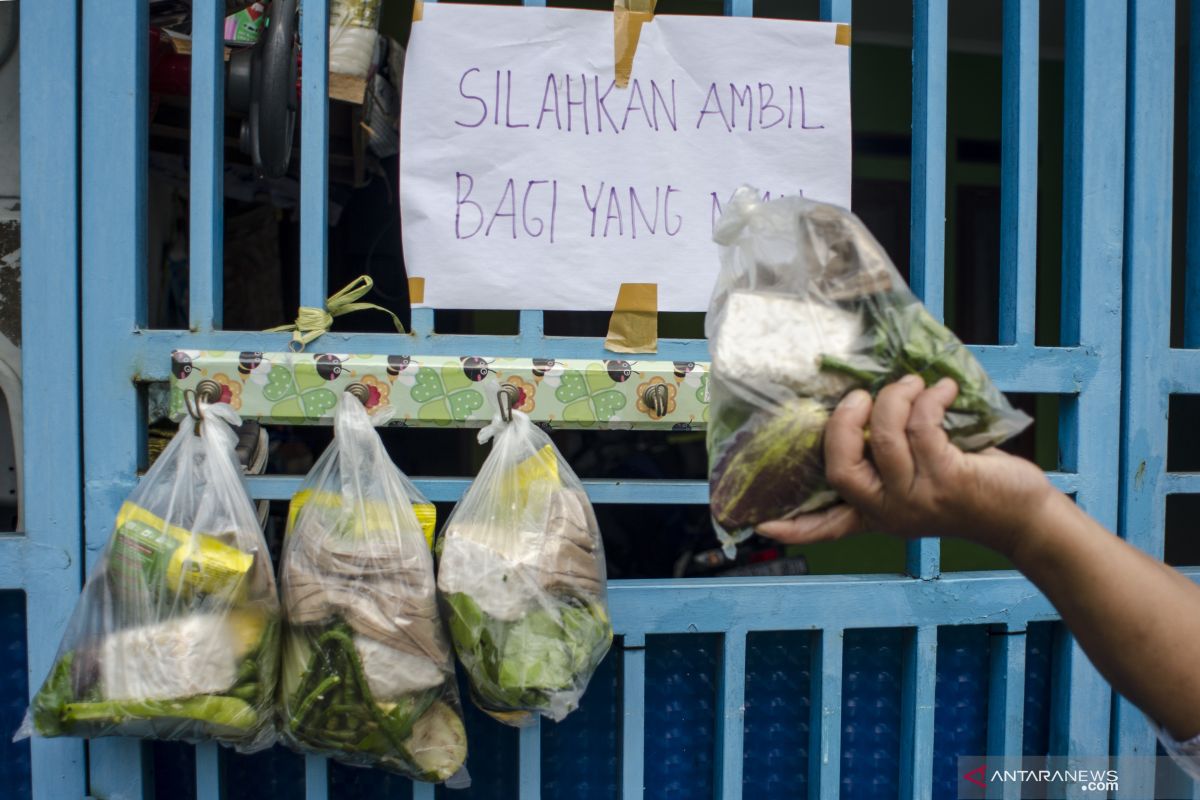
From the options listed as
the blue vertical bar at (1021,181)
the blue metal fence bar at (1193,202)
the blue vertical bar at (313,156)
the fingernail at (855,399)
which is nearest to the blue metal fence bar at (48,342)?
the blue vertical bar at (313,156)

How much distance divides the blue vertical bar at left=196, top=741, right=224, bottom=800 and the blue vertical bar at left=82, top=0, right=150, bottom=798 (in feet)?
0.31

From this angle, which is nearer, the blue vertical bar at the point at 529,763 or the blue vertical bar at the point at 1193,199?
the blue vertical bar at the point at 529,763

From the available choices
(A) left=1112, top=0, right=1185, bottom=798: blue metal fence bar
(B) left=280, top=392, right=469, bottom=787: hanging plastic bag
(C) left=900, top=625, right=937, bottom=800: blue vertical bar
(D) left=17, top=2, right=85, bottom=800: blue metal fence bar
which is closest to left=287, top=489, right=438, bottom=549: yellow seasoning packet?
(B) left=280, top=392, right=469, bottom=787: hanging plastic bag

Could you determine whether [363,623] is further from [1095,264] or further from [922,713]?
[1095,264]

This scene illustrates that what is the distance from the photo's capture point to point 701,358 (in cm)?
153

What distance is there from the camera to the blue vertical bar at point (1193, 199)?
5.74 ft

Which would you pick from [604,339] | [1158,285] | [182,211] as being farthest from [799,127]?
[182,211]

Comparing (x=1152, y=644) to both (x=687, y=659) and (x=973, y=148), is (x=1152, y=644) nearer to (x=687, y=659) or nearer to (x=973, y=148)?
A: (x=687, y=659)

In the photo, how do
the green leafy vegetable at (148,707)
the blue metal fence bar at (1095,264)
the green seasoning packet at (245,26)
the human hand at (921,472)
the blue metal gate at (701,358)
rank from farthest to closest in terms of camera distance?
the green seasoning packet at (245,26) < the blue metal fence bar at (1095,264) < the blue metal gate at (701,358) < the green leafy vegetable at (148,707) < the human hand at (921,472)

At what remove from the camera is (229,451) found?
4.26 feet

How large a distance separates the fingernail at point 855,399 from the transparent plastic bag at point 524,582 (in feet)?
1.72

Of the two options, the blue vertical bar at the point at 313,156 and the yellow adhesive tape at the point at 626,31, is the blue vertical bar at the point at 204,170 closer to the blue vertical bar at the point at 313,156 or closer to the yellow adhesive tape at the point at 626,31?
the blue vertical bar at the point at 313,156

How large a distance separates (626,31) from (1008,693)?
141cm

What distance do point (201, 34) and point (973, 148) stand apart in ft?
12.7
